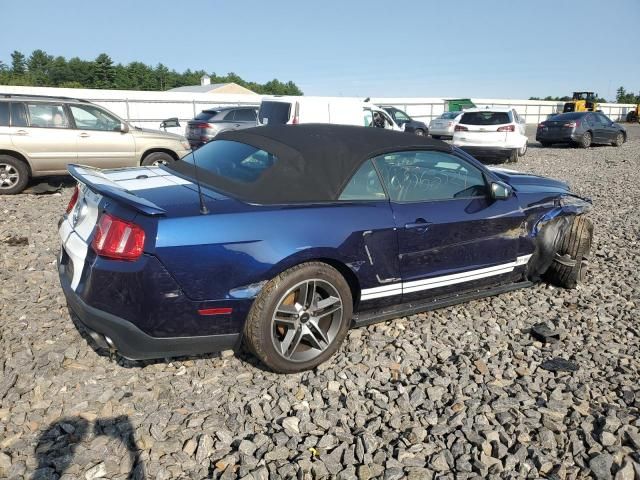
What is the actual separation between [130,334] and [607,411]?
2698 mm

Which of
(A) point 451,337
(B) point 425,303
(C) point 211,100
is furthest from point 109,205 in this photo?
(C) point 211,100

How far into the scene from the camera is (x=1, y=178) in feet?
26.3

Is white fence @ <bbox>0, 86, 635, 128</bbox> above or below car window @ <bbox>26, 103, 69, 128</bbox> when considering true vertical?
above

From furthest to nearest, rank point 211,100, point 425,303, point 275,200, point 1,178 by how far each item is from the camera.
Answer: point 211,100
point 1,178
point 425,303
point 275,200

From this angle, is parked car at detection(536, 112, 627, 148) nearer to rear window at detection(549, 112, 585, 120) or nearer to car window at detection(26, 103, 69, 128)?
rear window at detection(549, 112, 585, 120)

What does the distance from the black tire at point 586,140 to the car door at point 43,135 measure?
1821cm

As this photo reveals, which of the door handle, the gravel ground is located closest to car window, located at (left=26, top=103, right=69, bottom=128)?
the gravel ground

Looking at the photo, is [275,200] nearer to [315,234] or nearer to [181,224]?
[315,234]

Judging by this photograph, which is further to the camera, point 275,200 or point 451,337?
point 451,337

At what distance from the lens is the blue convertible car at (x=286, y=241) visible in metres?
Result: 2.61

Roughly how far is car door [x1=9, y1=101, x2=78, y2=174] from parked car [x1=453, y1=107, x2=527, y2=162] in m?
10.2

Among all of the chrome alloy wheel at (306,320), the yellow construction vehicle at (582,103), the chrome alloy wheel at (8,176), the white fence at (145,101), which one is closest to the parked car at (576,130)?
the white fence at (145,101)

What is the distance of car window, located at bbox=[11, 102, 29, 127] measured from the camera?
812 cm

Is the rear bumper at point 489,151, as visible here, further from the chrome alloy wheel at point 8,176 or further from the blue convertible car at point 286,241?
the chrome alloy wheel at point 8,176
